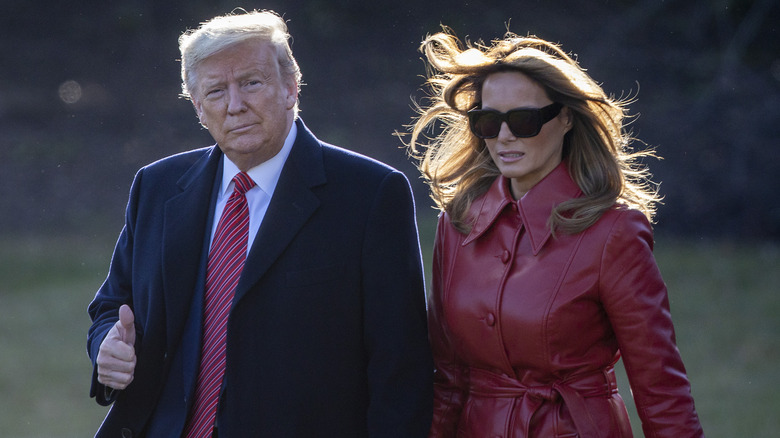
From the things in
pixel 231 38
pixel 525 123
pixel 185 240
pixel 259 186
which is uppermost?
pixel 231 38

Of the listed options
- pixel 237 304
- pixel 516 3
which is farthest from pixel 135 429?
pixel 516 3

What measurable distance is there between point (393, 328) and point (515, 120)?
670mm

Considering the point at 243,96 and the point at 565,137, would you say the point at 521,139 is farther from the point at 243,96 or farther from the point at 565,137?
the point at 243,96

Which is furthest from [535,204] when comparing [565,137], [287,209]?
[287,209]

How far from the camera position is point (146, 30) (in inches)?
677

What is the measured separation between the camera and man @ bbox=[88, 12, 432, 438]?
2584mm

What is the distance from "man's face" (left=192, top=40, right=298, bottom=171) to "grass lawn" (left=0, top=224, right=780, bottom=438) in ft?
16.4

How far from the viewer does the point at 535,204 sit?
2.74 meters

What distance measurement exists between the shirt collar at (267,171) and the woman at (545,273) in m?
0.53

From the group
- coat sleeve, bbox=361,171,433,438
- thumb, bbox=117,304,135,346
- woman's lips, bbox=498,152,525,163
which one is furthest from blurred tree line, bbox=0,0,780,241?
thumb, bbox=117,304,135,346

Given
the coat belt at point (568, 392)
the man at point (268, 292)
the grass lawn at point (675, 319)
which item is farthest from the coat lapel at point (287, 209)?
the grass lawn at point (675, 319)

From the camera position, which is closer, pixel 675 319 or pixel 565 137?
pixel 565 137

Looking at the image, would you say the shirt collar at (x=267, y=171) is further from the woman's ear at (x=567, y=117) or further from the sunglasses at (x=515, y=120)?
the woman's ear at (x=567, y=117)

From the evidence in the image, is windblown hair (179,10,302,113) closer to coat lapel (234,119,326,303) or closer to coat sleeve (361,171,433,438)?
coat lapel (234,119,326,303)
